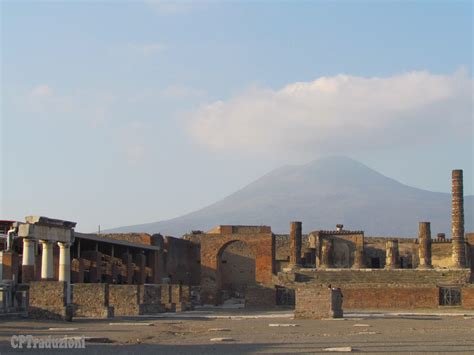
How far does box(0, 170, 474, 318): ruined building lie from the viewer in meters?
31.8

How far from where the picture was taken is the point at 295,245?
5150cm

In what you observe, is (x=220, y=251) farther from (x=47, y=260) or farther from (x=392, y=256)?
(x=47, y=260)

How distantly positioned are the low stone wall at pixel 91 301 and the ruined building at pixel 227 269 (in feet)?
0.12

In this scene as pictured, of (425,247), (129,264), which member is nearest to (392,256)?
(425,247)

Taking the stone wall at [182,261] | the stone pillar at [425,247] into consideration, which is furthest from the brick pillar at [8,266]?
the stone pillar at [425,247]

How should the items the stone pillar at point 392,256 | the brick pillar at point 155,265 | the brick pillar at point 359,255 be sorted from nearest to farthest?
1. the brick pillar at point 155,265
2. the stone pillar at point 392,256
3. the brick pillar at point 359,255

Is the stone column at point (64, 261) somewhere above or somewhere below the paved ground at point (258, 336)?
above

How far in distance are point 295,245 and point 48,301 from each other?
25666 mm

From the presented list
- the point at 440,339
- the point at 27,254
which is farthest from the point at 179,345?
the point at 27,254

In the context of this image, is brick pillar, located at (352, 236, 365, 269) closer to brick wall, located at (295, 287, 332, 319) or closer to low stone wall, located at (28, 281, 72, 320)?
brick wall, located at (295, 287, 332, 319)

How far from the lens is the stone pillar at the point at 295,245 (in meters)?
51.2

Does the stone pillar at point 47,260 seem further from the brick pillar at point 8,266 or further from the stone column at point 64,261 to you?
the brick pillar at point 8,266

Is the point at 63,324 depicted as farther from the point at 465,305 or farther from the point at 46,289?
the point at 465,305

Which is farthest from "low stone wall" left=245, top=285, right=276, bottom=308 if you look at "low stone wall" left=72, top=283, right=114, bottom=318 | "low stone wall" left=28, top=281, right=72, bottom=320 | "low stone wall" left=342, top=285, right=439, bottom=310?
"low stone wall" left=28, top=281, right=72, bottom=320
